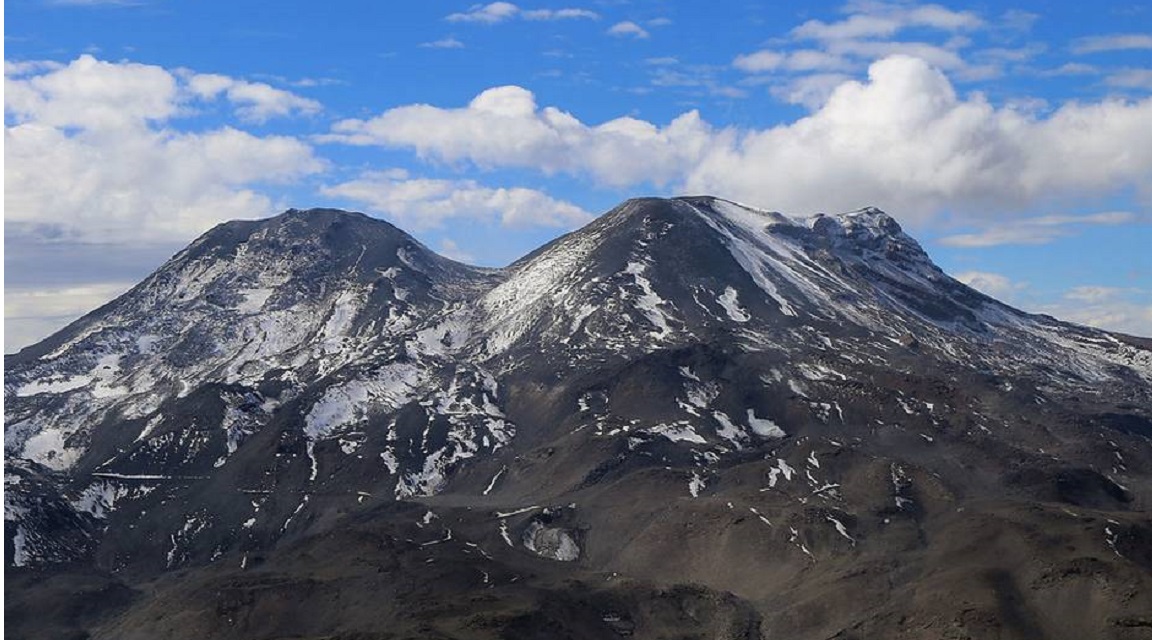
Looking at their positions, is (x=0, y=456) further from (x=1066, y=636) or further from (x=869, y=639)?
(x=1066, y=636)

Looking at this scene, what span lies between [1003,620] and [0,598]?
17679 cm

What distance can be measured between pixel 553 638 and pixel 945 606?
6464 cm

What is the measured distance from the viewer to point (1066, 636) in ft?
635

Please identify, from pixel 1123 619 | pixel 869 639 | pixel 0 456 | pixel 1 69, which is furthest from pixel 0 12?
pixel 1123 619

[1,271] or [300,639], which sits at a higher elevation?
[1,271]

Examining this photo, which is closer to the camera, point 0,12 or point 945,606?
Result: point 0,12

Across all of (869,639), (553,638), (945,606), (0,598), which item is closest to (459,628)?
(553,638)

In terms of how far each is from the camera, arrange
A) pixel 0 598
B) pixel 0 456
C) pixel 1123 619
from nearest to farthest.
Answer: pixel 0 456 < pixel 0 598 < pixel 1123 619

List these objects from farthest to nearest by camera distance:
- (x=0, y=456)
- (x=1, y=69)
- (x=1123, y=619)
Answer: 1. (x=1123, y=619)
2. (x=0, y=456)
3. (x=1, y=69)

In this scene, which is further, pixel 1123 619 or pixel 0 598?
pixel 1123 619

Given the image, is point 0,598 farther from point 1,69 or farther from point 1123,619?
point 1123,619

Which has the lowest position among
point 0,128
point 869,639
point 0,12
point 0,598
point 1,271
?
point 869,639

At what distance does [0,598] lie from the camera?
47.1 meters

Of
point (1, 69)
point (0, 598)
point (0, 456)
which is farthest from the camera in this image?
point (0, 598)
